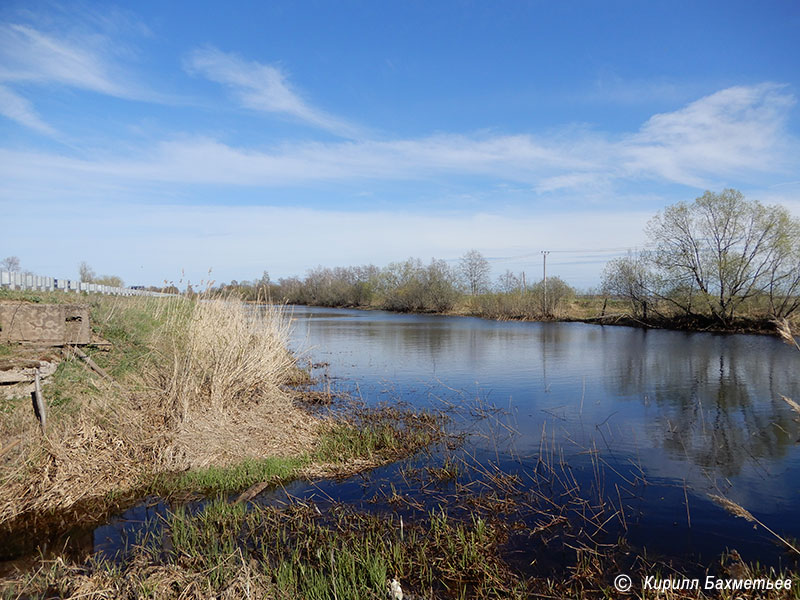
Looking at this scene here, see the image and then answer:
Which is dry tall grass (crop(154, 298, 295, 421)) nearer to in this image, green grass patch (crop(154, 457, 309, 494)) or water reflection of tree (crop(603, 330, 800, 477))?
green grass patch (crop(154, 457, 309, 494))

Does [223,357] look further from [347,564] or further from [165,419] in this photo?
[347,564]

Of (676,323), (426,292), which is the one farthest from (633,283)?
(426,292)

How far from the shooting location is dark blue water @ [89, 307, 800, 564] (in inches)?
253

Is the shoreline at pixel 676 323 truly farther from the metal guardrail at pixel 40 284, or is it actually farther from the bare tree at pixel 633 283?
the metal guardrail at pixel 40 284

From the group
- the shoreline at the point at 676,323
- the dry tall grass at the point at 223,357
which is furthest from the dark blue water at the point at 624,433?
the shoreline at the point at 676,323

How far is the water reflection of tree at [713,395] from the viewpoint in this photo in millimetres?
9102

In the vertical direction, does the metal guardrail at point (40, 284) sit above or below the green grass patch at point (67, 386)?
above

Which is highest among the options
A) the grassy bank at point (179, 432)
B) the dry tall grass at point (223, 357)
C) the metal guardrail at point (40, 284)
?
the metal guardrail at point (40, 284)

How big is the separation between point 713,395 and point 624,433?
5.10 m

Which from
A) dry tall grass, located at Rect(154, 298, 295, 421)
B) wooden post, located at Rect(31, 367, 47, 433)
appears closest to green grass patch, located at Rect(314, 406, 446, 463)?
dry tall grass, located at Rect(154, 298, 295, 421)

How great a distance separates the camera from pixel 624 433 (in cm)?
999

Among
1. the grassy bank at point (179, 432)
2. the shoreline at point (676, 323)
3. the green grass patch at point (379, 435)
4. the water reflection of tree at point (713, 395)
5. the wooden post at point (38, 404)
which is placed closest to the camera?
the grassy bank at point (179, 432)

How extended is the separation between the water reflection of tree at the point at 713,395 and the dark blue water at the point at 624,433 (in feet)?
0.14

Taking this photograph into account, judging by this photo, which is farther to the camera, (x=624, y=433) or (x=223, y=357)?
(x=624, y=433)
